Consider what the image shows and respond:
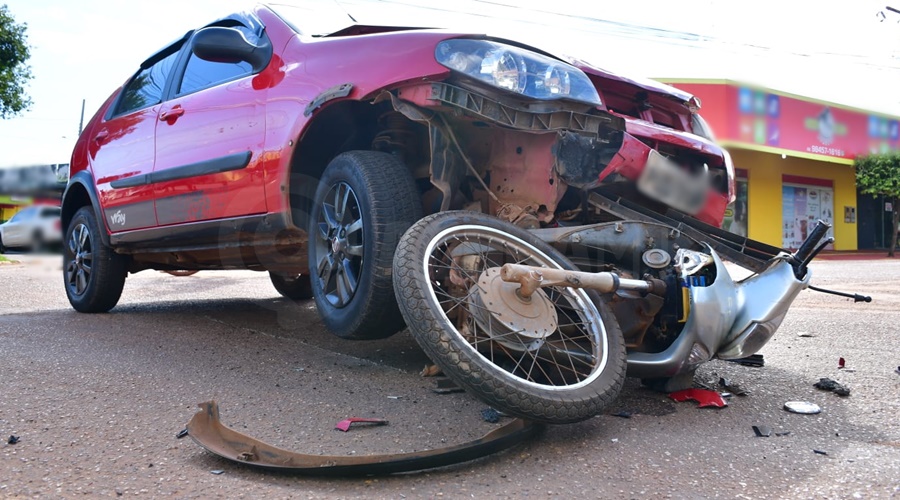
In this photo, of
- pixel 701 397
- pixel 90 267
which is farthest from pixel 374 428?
pixel 90 267

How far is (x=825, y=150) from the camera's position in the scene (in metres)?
21.4

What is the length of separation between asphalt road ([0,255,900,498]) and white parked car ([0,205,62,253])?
145mm

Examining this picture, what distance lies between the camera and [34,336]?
4.16 m

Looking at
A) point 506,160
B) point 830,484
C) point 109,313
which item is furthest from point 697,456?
point 109,313

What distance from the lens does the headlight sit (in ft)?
8.41

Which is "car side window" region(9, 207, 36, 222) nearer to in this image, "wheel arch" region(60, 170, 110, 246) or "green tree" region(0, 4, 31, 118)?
"wheel arch" region(60, 170, 110, 246)

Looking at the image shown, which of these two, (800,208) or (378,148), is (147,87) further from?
(800,208)

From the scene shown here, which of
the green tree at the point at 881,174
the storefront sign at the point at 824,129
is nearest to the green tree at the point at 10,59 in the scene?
the storefront sign at the point at 824,129

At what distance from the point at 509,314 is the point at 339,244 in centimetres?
89

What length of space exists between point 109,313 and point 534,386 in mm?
4286

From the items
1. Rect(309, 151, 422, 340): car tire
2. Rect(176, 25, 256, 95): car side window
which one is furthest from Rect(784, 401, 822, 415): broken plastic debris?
Rect(176, 25, 256, 95): car side window

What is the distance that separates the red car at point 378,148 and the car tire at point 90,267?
42.0 inches

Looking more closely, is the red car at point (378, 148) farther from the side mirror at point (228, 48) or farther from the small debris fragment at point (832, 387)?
the small debris fragment at point (832, 387)

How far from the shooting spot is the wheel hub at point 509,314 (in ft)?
7.84
